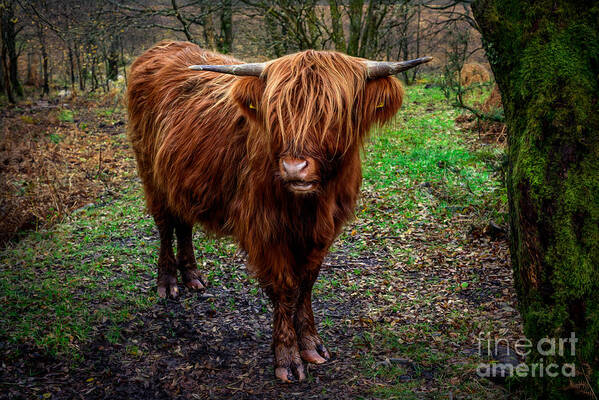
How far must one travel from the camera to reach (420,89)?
17.6 meters

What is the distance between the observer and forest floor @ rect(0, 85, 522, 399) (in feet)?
10.7

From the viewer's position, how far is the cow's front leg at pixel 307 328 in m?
3.58

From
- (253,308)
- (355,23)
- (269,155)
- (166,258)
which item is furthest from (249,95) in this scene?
(355,23)

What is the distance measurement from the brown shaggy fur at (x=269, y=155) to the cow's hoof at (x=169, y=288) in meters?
0.01

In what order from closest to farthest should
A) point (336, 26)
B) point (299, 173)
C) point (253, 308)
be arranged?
point (299, 173) < point (253, 308) < point (336, 26)

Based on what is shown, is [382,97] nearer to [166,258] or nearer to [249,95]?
[249,95]

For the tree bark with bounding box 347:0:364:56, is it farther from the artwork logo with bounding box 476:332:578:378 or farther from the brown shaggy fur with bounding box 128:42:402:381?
the artwork logo with bounding box 476:332:578:378

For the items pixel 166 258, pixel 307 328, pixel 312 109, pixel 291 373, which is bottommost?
pixel 291 373

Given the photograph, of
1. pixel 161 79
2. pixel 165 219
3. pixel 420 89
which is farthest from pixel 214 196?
pixel 420 89

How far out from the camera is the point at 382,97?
3047mm

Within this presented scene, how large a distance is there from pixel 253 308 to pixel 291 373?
3.64ft

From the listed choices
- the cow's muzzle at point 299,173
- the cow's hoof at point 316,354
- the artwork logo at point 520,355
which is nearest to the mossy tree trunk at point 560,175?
the artwork logo at point 520,355

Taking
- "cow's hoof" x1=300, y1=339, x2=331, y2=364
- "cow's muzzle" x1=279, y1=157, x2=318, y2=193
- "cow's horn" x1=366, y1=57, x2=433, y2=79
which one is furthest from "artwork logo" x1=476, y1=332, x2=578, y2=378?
"cow's horn" x1=366, y1=57, x2=433, y2=79

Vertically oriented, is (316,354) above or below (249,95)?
below
